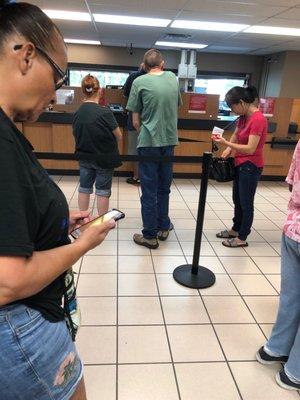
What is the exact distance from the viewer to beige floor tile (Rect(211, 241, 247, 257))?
3.12m

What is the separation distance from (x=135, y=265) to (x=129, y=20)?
447 cm

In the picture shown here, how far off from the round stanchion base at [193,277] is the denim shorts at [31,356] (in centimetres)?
177

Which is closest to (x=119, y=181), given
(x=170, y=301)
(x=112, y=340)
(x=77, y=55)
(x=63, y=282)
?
(x=170, y=301)

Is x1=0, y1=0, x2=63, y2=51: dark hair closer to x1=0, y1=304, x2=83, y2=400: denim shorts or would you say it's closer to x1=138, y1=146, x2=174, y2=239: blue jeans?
x1=0, y1=304, x2=83, y2=400: denim shorts

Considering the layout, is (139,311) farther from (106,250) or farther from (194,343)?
(106,250)

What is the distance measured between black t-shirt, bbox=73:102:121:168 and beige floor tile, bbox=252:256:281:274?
4.96ft

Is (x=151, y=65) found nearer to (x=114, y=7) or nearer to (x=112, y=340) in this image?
(x=112, y=340)

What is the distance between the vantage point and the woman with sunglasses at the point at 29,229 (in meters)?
0.68

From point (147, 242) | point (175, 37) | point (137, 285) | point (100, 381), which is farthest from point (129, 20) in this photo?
point (100, 381)

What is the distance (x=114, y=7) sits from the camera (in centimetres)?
468

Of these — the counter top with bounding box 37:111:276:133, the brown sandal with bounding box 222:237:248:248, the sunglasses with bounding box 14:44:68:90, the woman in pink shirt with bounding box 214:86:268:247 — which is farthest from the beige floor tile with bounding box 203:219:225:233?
the sunglasses with bounding box 14:44:68:90

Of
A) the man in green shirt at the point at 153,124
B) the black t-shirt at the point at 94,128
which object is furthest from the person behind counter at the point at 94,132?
the man in green shirt at the point at 153,124

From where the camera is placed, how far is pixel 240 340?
6.73ft

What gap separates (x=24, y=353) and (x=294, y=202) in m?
1.30
